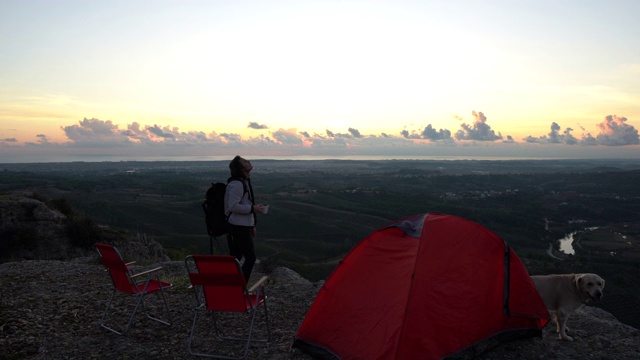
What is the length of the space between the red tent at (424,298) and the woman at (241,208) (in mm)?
1583

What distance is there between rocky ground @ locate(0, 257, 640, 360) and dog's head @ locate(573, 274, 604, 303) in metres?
0.76

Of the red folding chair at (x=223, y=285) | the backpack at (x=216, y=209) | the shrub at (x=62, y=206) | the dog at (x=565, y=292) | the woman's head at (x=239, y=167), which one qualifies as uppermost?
the woman's head at (x=239, y=167)

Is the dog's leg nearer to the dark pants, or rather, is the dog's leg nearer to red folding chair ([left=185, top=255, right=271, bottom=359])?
red folding chair ([left=185, top=255, right=271, bottom=359])

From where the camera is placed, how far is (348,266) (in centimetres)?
671

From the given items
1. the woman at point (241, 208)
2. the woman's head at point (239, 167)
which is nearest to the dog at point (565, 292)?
the woman at point (241, 208)

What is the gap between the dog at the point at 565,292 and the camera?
6.76m

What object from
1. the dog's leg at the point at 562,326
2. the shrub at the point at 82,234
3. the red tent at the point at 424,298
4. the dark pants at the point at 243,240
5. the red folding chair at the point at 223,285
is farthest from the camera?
the shrub at the point at 82,234

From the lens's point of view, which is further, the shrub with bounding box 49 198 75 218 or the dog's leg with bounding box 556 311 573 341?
the shrub with bounding box 49 198 75 218

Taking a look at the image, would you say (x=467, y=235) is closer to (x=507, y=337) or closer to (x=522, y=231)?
(x=507, y=337)

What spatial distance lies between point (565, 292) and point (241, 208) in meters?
5.39

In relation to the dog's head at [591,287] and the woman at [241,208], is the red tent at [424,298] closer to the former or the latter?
the dog's head at [591,287]

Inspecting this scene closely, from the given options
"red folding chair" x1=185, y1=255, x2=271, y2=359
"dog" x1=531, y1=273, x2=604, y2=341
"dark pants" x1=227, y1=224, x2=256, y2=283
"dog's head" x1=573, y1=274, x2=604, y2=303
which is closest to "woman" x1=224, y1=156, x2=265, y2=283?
"dark pants" x1=227, y1=224, x2=256, y2=283

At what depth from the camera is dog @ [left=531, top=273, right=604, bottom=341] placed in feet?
22.2

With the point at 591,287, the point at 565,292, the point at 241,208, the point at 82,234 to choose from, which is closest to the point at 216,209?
the point at 241,208
